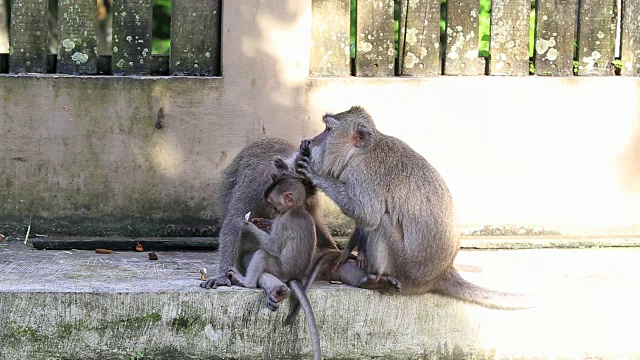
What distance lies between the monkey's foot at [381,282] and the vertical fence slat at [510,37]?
216 cm

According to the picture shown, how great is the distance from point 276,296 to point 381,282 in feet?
1.98

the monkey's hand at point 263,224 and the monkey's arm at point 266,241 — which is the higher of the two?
the monkey's hand at point 263,224

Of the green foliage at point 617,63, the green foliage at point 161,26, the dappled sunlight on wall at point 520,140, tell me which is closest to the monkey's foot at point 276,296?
the dappled sunlight on wall at point 520,140

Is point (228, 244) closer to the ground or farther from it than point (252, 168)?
closer to the ground

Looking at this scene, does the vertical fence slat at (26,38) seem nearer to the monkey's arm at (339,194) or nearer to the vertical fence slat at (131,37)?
the vertical fence slat at (131,37)

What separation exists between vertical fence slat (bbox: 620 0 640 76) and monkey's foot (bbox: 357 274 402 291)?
2.76 metres

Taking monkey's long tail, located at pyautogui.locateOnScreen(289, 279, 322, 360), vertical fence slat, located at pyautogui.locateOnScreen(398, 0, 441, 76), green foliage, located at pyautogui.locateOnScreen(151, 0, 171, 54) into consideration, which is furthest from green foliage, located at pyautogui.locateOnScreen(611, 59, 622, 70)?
green foliage, located at pyautogui.locateOnScreen(151, 0, 171, 54)

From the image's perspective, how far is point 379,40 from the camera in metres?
7.44

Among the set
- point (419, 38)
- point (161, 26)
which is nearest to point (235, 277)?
point (419, 38)

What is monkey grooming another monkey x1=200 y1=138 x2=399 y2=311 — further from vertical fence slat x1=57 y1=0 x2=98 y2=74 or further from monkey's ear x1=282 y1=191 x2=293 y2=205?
vertical fence slat x1=57 y1=0 x2=98 y2=74

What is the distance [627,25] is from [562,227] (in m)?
1.52

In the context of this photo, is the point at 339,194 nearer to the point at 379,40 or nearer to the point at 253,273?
the point at 253,273

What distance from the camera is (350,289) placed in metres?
6.14

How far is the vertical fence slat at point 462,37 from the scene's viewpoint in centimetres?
748
